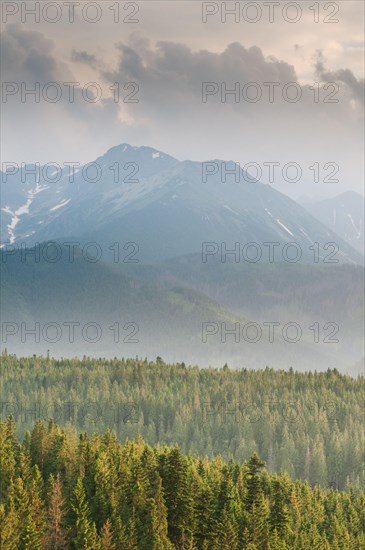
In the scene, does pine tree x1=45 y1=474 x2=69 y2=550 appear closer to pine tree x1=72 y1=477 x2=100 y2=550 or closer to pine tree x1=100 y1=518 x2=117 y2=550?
pine tree x1=72 y1=477 x2=100 y2=550

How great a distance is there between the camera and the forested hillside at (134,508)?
104500mm

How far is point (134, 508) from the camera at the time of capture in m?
117

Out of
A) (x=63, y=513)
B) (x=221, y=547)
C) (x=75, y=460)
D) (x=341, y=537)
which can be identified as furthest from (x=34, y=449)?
(x=341, y=537)

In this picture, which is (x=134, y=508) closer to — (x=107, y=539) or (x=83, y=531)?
(x=107, y=539)

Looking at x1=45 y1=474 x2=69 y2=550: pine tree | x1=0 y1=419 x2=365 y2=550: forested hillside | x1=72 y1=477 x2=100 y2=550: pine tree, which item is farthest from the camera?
x1=0 y1=419 x2=365 y2=550: forested hillside

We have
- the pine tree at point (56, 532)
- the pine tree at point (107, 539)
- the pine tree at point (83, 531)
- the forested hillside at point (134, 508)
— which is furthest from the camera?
the forested hillside at point (134, 508)

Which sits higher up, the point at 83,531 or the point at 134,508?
the point at 134,508

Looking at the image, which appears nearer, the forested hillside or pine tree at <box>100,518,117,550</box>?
pine tree at <box>100,518,117,550</box>

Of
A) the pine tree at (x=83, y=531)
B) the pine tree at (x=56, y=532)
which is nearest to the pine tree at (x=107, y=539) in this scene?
the pine tree at (x=83, y=531)

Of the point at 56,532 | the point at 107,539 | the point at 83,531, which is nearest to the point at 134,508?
the point at 107,539

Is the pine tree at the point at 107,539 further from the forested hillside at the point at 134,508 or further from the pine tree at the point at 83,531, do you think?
the pine tree at the point at 83,531

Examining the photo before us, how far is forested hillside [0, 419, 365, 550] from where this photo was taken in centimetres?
10450

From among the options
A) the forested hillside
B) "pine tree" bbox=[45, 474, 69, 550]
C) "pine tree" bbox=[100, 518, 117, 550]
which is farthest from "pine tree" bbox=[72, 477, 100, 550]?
"pine tree" bbox=[45, 474, 69, 550]

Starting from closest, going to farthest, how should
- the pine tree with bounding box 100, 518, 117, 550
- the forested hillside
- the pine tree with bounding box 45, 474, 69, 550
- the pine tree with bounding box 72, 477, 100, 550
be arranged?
the pine tree with bounding box 72, 477, 100, 550, the pine tree with bounding box 100, 518, 117, 550, the pine tree with bounding box 45, 474, 69, 550, the forested hillside
